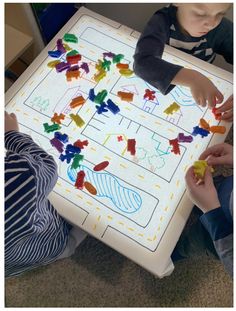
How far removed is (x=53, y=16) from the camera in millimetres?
1061

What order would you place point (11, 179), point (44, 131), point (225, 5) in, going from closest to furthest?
point (11, 179) → point (225, 5) → point (44, 131)

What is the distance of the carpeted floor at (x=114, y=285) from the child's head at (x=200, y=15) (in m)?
0.74

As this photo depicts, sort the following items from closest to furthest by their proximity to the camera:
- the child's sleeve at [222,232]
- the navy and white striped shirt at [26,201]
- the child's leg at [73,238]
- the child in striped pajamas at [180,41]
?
the navy and white striped shirt at [26,201], the child's sleeve at [222,232], the child in striped pajamas at [180,41], the child's leg at [73,238]

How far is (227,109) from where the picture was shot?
0.79 m

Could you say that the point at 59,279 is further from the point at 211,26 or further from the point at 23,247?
the point at 211,26

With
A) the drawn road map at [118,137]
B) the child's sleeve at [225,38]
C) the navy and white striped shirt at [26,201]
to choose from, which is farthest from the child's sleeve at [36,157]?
the child's sleeve at [225,38]

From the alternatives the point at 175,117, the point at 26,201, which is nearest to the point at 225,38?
the point at 175,117

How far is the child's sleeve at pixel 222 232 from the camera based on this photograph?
64cm

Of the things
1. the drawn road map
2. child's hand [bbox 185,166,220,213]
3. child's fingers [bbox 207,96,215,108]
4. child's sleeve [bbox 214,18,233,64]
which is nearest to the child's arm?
the drawn road map

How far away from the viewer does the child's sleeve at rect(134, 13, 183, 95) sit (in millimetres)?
756

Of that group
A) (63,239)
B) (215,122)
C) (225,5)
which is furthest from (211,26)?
(63,239)

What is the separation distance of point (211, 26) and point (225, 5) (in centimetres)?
5

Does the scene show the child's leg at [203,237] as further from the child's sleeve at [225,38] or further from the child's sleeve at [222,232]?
the child's sleeve at [225,38]

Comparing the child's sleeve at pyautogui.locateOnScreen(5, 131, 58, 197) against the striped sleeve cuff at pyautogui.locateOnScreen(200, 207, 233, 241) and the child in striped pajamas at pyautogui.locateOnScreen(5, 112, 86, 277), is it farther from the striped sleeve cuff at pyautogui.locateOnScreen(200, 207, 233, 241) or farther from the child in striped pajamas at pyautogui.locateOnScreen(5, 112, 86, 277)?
the striped sleeve cuff at pyautogui.locateOnScreen(200, 207, 233, 241)
